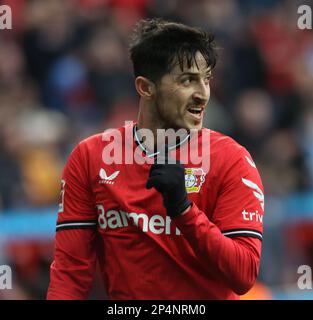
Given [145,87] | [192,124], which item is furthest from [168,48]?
[192,124]

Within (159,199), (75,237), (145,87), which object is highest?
(145,87)

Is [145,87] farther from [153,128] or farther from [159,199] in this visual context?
[159,199]

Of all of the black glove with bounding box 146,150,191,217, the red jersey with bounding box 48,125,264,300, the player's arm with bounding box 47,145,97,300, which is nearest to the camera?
the black glove with bounding box 146,150,191,217

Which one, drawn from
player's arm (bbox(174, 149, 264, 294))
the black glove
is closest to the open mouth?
player's arm (bbox(174, 149, 264, 294))

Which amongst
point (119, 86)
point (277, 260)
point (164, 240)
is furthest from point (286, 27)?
point (164, 240)

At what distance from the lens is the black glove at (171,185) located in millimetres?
3797

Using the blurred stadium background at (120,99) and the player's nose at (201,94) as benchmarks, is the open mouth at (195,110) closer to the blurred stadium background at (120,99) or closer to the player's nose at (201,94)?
the player's nose at (201,94)

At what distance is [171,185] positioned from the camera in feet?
12.4

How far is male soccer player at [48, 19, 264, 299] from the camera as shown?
408 centimetres

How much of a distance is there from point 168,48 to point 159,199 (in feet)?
2.26

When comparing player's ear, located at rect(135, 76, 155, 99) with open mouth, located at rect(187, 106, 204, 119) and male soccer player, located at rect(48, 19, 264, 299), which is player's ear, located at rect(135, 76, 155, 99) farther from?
open mouth, located at rect(187, 106, 204, 119)
